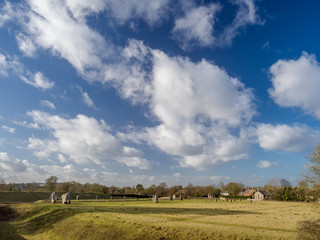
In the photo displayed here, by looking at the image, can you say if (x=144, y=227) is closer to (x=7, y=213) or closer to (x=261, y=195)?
(x=7, y=213)

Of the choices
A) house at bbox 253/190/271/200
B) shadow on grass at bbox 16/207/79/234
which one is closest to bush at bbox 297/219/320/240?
shadow on grass at bbox 16/207/79/234

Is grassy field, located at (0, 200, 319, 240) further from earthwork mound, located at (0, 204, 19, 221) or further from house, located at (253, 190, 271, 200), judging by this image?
house, located at (253, 190, 271, 200)

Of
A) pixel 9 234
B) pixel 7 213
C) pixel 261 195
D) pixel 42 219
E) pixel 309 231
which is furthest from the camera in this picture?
pixel 261 195

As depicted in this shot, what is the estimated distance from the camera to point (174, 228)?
78.7 feet

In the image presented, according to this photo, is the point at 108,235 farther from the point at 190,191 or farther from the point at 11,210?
the point at 190,191

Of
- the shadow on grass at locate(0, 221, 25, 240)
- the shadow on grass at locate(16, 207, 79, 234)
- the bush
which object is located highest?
the bush

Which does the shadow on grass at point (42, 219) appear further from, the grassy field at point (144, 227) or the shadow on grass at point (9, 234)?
the shadow on grass at point (9, 234)

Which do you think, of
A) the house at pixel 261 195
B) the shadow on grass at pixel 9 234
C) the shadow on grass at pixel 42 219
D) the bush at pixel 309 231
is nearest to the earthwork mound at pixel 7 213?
the shadow on grass at pixel 42 219

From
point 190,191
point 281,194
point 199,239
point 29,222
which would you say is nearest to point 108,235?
point 199,239

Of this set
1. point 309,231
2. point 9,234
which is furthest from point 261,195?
point 9,234

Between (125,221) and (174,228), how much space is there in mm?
7572

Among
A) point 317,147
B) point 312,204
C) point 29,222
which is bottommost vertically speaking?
point 29,222

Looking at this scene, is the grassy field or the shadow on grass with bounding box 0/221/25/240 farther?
the shadow on grass with bounding box 0/221/25/240

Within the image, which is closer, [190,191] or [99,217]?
[99,217]
